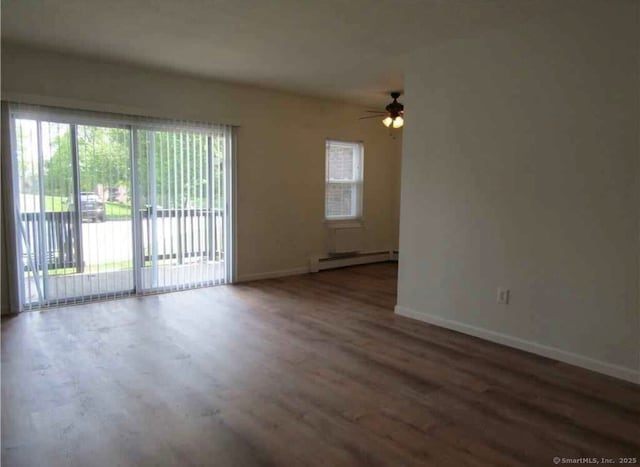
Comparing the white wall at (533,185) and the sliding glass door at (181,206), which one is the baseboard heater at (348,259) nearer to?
the sliding glass door at (181,206)

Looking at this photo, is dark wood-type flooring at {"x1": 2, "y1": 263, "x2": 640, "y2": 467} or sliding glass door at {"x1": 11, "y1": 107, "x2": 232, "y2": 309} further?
sliding glass door at {"x1": 11, "y1": 107, "x2": 232, "y2": 309}

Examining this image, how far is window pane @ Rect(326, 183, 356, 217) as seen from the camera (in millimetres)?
6871

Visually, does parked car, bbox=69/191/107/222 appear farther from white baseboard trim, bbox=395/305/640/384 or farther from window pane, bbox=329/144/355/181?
window pane, bbox=329/144/355/181

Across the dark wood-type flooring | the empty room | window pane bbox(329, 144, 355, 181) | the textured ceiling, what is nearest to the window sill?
window pane bbox(329, 144, 355, 181)

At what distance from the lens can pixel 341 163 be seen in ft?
22.9

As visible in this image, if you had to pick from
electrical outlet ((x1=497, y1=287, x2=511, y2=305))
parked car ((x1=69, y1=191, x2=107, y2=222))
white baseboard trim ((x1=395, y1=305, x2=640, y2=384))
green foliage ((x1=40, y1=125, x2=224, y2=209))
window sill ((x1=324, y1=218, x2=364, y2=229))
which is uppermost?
green foliage ((x1=40, y1=125, x2=224, y2=209))

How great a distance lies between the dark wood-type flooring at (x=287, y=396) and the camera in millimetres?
2121

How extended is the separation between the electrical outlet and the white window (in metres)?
3.55

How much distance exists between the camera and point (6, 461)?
1994 millimetres

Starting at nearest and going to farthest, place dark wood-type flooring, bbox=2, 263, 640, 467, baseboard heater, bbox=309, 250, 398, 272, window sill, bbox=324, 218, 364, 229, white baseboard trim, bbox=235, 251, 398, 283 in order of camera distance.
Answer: dark wood-type flooring, bbox=2, 263, 640, 467
white baseboard trim, bbox=235, 251, 398, 283
baseboard heater, bbox=309, 250, 398, 272
window sill, bbox=324, 218, 364, 229

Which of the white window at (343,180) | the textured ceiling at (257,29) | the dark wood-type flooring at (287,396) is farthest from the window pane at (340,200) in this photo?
the dark wood-type flooring at (287,396)

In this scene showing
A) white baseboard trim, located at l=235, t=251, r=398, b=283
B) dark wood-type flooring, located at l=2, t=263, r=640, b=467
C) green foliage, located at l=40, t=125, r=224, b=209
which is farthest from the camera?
white baseboard trim, located at l=235, t=251, r=398, b=283

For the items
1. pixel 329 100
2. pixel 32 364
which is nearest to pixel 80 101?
pixel 32 364

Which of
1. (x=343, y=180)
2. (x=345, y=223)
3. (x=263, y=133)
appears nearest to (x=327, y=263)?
(x=345, y=223)
